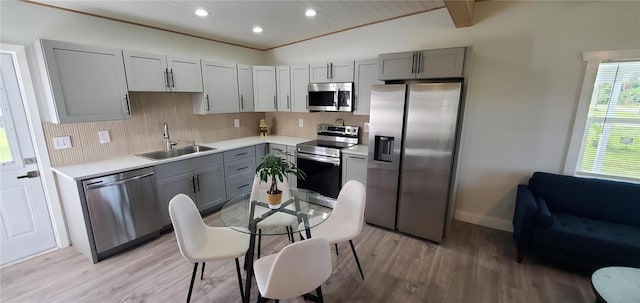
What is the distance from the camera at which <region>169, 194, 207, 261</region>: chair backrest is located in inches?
68.3

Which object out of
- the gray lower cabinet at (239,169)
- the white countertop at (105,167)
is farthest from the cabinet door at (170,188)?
the gray lower cabinet at (239,169)

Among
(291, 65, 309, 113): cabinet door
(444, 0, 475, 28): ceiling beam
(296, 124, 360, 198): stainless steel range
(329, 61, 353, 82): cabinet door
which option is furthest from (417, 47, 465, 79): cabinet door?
(291, 65, 309, 113): cabinet door

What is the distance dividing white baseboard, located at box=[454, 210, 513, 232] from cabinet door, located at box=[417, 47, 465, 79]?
1.78 meters

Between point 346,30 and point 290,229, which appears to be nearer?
point 290,229

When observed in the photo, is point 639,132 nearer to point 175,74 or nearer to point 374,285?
point 374,285

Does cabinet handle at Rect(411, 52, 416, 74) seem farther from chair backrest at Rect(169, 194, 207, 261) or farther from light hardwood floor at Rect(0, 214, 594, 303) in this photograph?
chair backrest at Rect(169, 194, 207, 261)

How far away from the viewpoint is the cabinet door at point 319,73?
3.62 meters

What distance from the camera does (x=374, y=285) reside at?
218 centimetres

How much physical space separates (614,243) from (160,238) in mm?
4278

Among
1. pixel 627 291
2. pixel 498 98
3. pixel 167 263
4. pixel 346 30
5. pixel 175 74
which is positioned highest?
pixel 346 30

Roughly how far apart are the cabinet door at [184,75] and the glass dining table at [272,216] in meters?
1.77

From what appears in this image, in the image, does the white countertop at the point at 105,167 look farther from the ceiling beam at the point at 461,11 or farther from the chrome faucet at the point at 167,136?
the ceiling beam at the point at 461,11

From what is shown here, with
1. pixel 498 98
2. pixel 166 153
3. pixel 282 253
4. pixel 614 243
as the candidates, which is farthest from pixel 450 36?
pixel 166 153

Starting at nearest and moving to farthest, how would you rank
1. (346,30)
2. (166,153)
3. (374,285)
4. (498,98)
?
(374,285) → (498,98) → (166,153) → (346,30)
